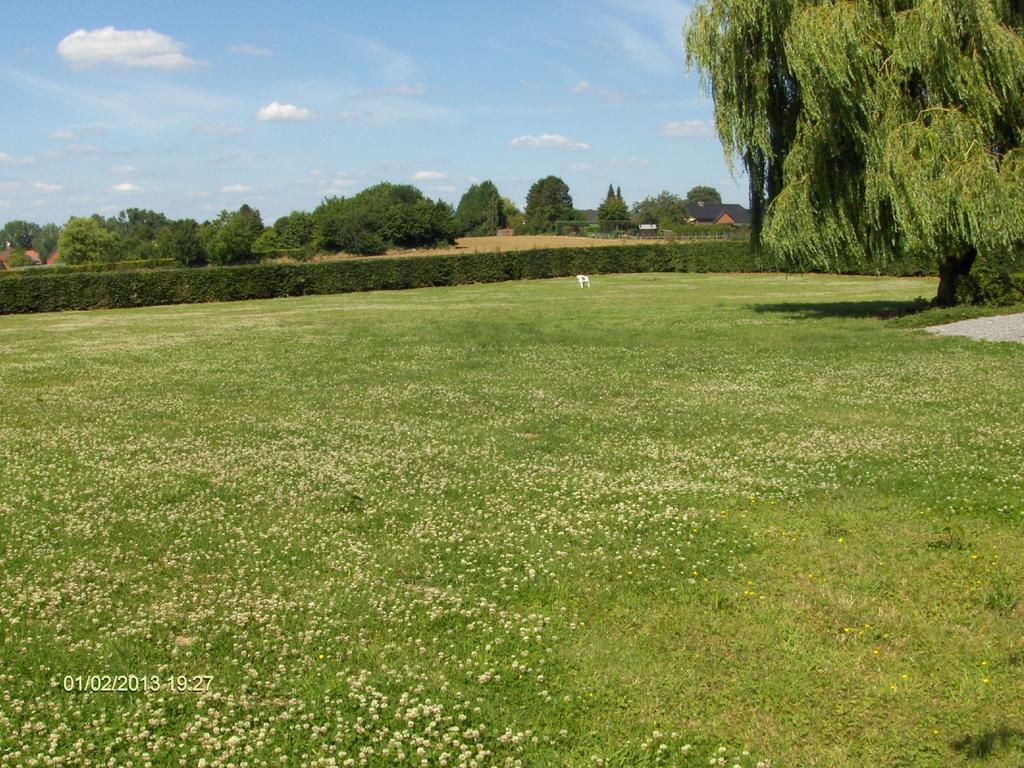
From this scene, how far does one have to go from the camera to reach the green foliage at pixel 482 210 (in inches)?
5576

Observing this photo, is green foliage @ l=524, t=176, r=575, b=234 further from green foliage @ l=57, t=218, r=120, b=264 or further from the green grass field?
the green grass field

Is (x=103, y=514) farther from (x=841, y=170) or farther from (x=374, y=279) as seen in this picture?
(x=374, y=279)

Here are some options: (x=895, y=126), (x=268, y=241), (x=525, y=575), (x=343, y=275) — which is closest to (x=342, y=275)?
(x=343, y=275)

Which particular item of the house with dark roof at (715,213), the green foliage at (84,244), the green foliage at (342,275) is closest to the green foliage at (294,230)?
the green foliage at (84,244)

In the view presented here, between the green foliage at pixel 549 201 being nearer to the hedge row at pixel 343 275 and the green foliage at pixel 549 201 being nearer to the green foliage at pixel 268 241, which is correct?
the green foliage at pixel 268 241

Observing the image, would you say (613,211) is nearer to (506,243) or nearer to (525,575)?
(506,243)

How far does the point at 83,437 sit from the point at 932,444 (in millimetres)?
11096

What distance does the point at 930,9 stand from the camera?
20641mm

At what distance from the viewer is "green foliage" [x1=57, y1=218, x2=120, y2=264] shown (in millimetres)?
125688

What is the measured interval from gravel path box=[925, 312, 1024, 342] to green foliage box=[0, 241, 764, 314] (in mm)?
23577

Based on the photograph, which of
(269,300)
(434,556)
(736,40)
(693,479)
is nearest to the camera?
(434,556)

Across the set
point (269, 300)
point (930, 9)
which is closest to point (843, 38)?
point (930, 9)

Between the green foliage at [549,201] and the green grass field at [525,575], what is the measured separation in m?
142

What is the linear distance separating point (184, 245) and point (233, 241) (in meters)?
5.54
